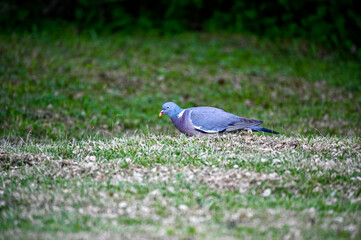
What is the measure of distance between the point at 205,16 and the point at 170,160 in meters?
12.7

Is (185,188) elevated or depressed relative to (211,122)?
depressed

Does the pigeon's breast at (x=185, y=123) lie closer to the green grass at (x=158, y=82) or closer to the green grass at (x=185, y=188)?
the green grass at (x=185, y=188)

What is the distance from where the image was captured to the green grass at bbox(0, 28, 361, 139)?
28.3 ft

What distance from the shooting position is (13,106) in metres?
8.87

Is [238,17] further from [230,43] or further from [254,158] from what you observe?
[254,158]

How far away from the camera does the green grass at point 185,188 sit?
371 cm

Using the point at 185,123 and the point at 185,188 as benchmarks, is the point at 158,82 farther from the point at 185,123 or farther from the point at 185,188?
the point at 185,188

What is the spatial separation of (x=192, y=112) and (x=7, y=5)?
39.2 ft

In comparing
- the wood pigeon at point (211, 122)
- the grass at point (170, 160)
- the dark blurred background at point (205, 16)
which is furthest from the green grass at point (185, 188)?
the dark blurred background at point (205, 16)

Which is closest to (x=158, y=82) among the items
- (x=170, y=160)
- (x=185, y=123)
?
(x=185, y=123)

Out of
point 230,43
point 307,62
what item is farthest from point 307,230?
point 230,43

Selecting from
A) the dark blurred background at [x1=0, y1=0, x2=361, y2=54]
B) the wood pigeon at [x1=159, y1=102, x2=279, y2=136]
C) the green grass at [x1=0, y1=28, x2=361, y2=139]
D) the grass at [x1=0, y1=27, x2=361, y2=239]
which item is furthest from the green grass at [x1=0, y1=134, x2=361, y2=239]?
the dark blurred background at [x1=0, y1=0, x2=361, y2=54]

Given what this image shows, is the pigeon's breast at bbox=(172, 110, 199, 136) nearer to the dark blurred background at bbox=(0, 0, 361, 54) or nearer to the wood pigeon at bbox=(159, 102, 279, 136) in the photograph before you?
the wood pigeon at bbox=(159, 102, 279, 136)

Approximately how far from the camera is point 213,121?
614 centimetres
